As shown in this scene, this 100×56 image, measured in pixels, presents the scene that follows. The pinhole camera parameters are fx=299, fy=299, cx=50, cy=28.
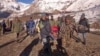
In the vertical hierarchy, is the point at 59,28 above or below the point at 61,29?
above

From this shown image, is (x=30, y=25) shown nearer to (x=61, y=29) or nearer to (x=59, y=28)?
(x=61, y=29)

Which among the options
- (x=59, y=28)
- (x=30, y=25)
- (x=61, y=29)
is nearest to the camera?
(x=59, y=28)

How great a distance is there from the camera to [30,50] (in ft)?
60.7

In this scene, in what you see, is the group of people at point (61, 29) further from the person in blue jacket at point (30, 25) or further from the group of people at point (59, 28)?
the person in blue jacket at point (30, 25)

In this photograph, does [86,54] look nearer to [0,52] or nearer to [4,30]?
[0,52]

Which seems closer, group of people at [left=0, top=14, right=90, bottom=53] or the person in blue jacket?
group of people at [left=0, top=14, right=90, bottom=53]

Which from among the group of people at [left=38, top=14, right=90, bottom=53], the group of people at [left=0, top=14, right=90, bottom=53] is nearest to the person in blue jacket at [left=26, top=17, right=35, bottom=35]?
the group of people at [left=0, top=14, right=90, bottom=53]

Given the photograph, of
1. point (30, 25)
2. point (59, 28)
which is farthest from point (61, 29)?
point (30, 25)

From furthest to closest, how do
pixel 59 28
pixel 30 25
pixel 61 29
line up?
pixel 30 25
pixel 61 29
pixel 59 28

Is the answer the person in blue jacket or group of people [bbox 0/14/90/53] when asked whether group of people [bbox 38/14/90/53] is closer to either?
group of people [bbox 0/14/90/53]

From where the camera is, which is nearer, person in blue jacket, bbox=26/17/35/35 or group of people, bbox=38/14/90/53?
group of people, bbox=38/14/90/53

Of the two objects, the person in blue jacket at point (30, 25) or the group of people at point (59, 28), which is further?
the person in blue jacket at point (30, 25)

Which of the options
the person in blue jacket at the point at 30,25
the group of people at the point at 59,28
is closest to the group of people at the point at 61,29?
the group of people at the point at 59,28

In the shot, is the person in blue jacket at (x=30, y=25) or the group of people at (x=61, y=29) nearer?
the group of people at (x=61, y=29)
